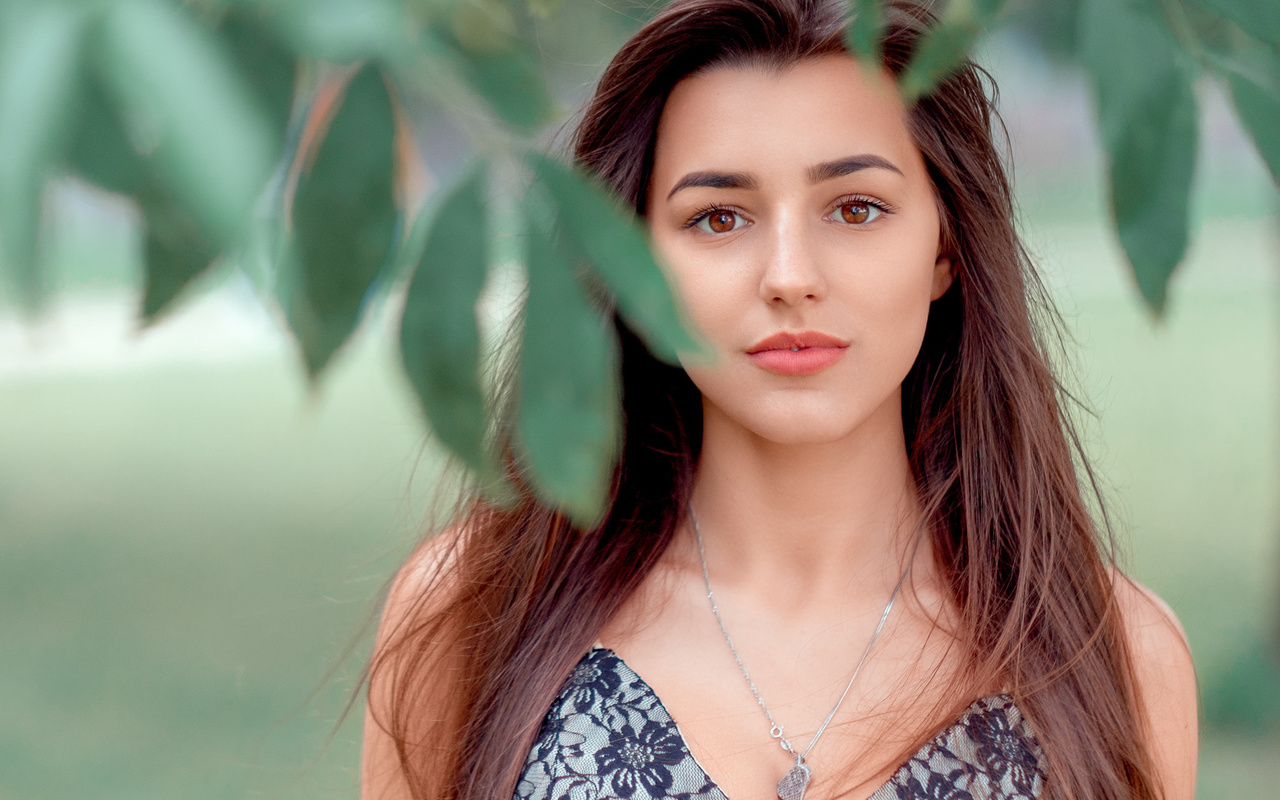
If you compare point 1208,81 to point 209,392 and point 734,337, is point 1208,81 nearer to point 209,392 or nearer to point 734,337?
point 734,337

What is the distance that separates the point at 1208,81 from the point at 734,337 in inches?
35.5

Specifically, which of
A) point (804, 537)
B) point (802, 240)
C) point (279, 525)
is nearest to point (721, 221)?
point (802, 240)

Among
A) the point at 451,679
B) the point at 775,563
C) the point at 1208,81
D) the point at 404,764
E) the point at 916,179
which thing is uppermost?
the point at 916,179

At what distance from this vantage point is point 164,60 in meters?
0.44

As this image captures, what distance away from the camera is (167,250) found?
48 cm

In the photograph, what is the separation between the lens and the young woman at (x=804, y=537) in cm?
149

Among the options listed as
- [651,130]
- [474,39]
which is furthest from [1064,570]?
[474,39]

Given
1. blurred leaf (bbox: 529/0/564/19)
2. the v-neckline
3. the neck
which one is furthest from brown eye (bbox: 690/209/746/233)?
blurred leaf (bbox: 529/0/564/19)

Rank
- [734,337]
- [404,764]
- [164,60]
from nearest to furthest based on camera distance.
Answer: [164,60] < [734,337] < [404,764]

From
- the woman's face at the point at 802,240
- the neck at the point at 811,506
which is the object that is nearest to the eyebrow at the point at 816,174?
the woman's face at the point at 802,240

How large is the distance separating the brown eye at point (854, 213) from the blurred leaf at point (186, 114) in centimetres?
111

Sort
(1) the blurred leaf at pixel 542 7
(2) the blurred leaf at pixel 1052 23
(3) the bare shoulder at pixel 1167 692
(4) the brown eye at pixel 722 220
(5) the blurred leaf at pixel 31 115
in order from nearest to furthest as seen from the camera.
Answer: (5) the blurred leaf at pixel 31 115, (2) the blurred leaf at pixel 1052 23, (1) the blurred leaf at pixel 542 7, (4) the brown eye at pixel 722 220, (3) the bare shoulder at pixel 1167 692

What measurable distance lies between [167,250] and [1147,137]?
0.44 metres

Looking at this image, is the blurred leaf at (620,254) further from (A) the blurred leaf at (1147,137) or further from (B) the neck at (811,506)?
(B) the neck at (811,506)
